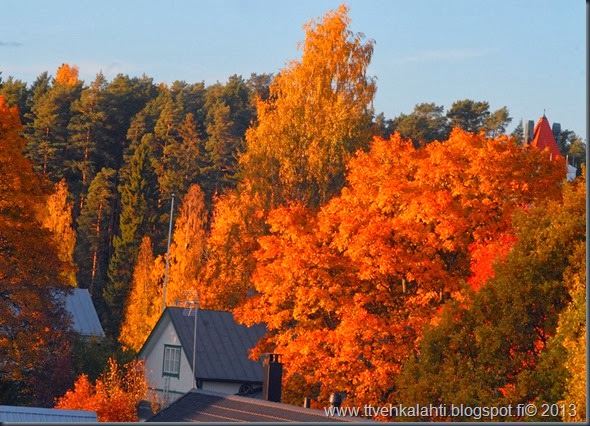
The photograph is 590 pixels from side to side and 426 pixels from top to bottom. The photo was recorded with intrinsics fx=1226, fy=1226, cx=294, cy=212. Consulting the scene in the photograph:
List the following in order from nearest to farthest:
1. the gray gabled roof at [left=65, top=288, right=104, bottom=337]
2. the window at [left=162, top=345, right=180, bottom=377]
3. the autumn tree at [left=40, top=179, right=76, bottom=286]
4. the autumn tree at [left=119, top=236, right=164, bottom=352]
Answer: the window at [left=162, top=345, right=180, bottom=377] → the autumn tree at [left=119, top=236, right=164, bottom=352] → the gray gabled roof at [left=65, top=288, right=104, bottom=337] → the autumn tree at [left=40, top=179, right=76, bottom=286]

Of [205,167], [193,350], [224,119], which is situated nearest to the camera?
[193,350]

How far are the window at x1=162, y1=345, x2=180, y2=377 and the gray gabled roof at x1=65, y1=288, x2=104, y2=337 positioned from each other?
2032cm

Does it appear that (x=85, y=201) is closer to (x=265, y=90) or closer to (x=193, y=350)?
(x=265, y=90)

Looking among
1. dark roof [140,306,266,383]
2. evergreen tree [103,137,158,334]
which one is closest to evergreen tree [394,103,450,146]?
evergreen tree [103,137,158,334]

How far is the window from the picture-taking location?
180ft

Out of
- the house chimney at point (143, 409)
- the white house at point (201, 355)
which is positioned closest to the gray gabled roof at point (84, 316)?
the white house at point (201, 355)

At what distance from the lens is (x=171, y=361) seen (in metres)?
55.2

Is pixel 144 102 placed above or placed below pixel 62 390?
above

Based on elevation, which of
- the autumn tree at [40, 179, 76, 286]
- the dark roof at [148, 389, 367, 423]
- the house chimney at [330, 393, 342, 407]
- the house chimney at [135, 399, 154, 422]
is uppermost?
the autumn tree at [40, 179, 76, 286]

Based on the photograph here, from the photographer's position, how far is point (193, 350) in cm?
5450

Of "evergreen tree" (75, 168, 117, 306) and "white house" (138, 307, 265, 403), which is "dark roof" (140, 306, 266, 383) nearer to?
"white house" (138, 307, 265, 403)

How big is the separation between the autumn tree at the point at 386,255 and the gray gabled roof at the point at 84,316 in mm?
33200

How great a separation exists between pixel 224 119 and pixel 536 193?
71.8 metres

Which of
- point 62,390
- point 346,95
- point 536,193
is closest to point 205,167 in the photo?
point 346,95
